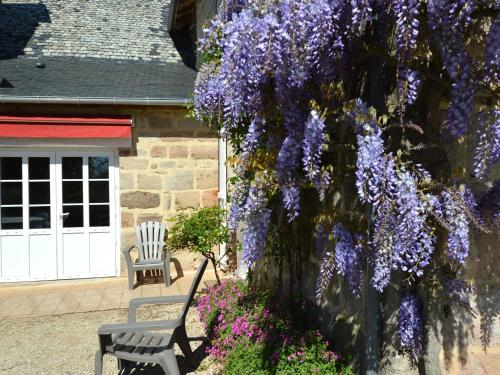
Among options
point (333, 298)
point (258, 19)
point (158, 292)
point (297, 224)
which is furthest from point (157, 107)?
point (258, 19)

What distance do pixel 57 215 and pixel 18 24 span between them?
4.47m

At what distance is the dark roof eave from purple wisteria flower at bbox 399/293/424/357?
4319mm

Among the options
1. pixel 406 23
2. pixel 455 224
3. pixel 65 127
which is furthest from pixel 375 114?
pixel 65 127

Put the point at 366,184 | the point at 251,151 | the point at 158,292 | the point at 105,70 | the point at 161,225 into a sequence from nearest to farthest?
the point at 366,184 < the point at 251,151 < the point at 158,292 < the point at 161,225 < the point at 105,70

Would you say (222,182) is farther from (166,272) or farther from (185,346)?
(185,346)

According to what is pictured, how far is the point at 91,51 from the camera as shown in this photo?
8.12 meters

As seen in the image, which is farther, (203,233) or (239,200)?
(203,233)

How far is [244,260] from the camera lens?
7.29 ft

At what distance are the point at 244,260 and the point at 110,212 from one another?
5.03m

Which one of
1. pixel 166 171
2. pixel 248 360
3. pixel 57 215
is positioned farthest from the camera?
pixel 166 171

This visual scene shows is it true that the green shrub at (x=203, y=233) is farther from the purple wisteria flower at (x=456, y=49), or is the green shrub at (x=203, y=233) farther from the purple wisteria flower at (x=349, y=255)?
the purple wisteria flower at (x=456, y=49)

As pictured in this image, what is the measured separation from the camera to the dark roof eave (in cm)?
590

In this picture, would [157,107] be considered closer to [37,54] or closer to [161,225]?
[161,225]

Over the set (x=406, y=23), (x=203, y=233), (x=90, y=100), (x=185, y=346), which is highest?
(x=90, y=100)
